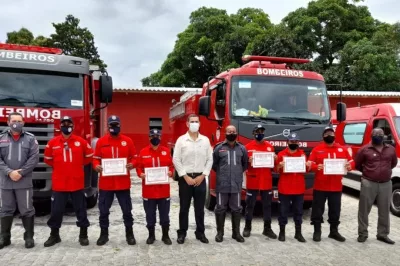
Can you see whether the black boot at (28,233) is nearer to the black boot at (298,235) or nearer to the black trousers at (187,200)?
the black trousers at (187,200)

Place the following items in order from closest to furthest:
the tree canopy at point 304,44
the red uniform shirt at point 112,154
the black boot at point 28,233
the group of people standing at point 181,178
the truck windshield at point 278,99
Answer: the black boot at point 28,233 < the group of people standing at point 181,178 < the red uniform shirt at point 112,154 < the truck windshield at point 278,99 < the tree canopy at point 304,44

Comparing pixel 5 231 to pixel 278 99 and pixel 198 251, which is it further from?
pixel 278 99

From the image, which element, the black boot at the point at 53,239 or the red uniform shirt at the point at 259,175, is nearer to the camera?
the black boot at the point at 53,239

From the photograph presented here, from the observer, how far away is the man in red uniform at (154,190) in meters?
5.93

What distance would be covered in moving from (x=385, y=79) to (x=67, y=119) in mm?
20457

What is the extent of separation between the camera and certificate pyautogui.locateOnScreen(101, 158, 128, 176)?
228 inches

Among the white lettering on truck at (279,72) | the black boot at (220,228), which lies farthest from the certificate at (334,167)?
the white lettering on truck at (279,72)

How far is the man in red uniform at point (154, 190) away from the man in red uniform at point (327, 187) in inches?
87.5

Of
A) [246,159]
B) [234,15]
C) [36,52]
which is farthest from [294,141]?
[234,15]

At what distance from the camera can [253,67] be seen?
8164 mm

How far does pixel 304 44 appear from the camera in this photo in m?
25.0

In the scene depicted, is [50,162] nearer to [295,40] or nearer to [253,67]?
[253,67]

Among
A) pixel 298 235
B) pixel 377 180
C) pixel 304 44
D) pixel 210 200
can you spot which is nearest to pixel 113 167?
pixel 210 200

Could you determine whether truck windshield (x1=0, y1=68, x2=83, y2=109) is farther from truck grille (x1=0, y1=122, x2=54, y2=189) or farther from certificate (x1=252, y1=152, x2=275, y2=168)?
certificate (x1=252, y1=152, x2=275, y2=168)
